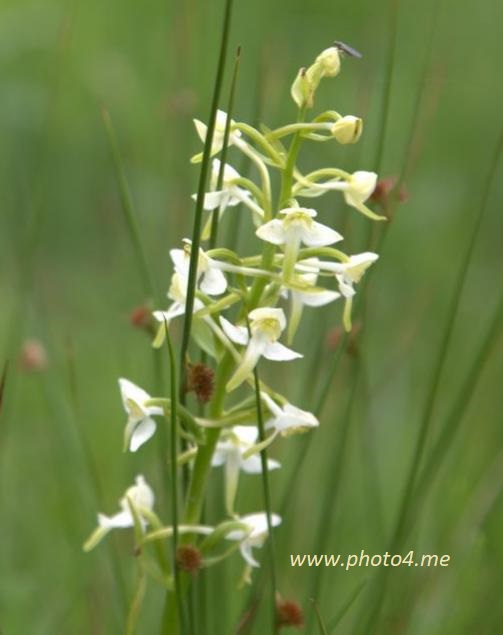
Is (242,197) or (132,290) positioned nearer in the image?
(242,197)

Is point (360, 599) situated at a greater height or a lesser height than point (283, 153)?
lesser

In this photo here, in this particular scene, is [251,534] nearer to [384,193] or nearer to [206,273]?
[206,273]

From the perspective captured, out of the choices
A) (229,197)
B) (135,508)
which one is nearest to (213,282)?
(229,197)

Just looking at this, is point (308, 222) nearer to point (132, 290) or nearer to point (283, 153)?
point (283, 153)

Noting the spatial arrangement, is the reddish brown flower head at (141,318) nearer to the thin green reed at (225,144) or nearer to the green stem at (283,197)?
the thin green reed at (225,144)

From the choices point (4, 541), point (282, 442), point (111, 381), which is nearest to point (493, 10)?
point (111, 381)

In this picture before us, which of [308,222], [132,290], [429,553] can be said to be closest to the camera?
[308,222]

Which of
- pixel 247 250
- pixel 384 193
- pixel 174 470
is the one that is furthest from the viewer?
pixel 247 250
